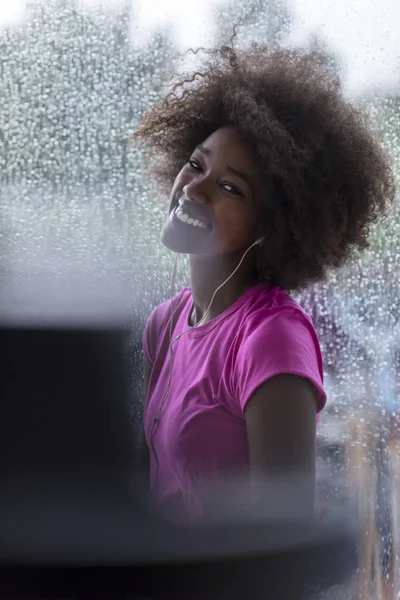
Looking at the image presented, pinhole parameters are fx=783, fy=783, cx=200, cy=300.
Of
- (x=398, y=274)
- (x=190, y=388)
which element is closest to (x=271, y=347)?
(x=190, y=388)

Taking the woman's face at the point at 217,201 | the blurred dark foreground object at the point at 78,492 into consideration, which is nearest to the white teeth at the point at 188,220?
the woman's face at the point at 217,201

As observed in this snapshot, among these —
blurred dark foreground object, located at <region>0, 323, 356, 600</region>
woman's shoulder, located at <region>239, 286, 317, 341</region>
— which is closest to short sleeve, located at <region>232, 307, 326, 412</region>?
woman's shoulder, located at <region>239, 286, 317, 341</region>

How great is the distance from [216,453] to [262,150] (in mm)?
245

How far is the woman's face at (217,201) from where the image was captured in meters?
0.62

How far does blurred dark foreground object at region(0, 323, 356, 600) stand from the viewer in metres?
0.48

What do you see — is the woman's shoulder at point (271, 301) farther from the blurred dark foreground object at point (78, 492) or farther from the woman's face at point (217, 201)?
the blurred dark foreground object at point (78, 492)

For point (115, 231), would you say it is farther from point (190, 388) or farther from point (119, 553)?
point (119, 553)

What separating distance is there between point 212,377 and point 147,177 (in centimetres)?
18

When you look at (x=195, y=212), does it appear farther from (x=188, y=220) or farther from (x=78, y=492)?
(x=78, y=492)

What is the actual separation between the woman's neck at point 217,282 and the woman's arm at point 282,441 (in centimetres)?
10

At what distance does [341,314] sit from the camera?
2.46 feet

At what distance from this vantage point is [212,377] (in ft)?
2.15

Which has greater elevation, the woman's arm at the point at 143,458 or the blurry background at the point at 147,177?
the blurry background at the point at 147,177

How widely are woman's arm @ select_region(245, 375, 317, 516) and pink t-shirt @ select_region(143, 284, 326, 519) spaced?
0.03 ft
